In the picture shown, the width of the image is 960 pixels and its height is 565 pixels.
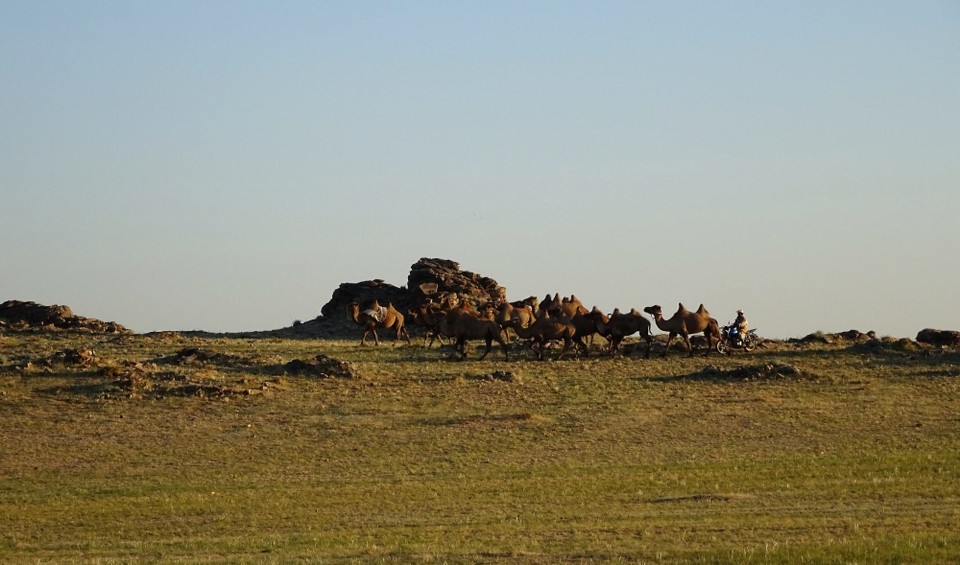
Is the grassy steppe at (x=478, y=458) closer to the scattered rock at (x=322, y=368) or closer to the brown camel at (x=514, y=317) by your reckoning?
the scattered rock at (x=322, y=368)

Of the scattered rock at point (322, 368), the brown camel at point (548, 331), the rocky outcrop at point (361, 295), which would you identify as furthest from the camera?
the rocky outcrop at point (361, 295)

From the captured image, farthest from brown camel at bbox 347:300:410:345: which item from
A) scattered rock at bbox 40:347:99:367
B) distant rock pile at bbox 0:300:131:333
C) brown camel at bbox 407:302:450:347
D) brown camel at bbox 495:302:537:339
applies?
distant rock pile at bbox 0:300:131:333

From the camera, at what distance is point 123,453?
26.9 metres

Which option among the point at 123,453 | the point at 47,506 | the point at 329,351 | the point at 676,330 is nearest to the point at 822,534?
the point at 47,506

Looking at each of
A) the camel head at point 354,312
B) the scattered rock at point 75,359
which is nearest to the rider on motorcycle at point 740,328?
the camel head at point 354,312

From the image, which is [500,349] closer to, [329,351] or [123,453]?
[329,351]

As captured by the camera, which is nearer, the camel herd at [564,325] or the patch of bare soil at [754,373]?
the patch of bare soil at [754,373]

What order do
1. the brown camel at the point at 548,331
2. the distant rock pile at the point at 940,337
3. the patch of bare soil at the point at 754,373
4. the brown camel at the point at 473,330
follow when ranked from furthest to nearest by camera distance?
1. the distant rock pile at the point at 940,337
2. the brown camel at the point at 548,331
3. the brown camel at the point at 473,330
4. the patch of bare soil at the point at 754,373

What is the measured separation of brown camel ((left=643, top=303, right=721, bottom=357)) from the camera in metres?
39.2

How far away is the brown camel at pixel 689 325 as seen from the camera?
39.2m

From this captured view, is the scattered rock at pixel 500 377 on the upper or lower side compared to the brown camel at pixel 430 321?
lower

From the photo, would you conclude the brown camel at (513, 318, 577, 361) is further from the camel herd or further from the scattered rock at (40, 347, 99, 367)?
the scattered rock at (40, 347, 99, 367)

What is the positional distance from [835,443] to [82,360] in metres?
18.7

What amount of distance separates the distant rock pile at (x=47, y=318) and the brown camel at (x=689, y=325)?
2023 centimetres
